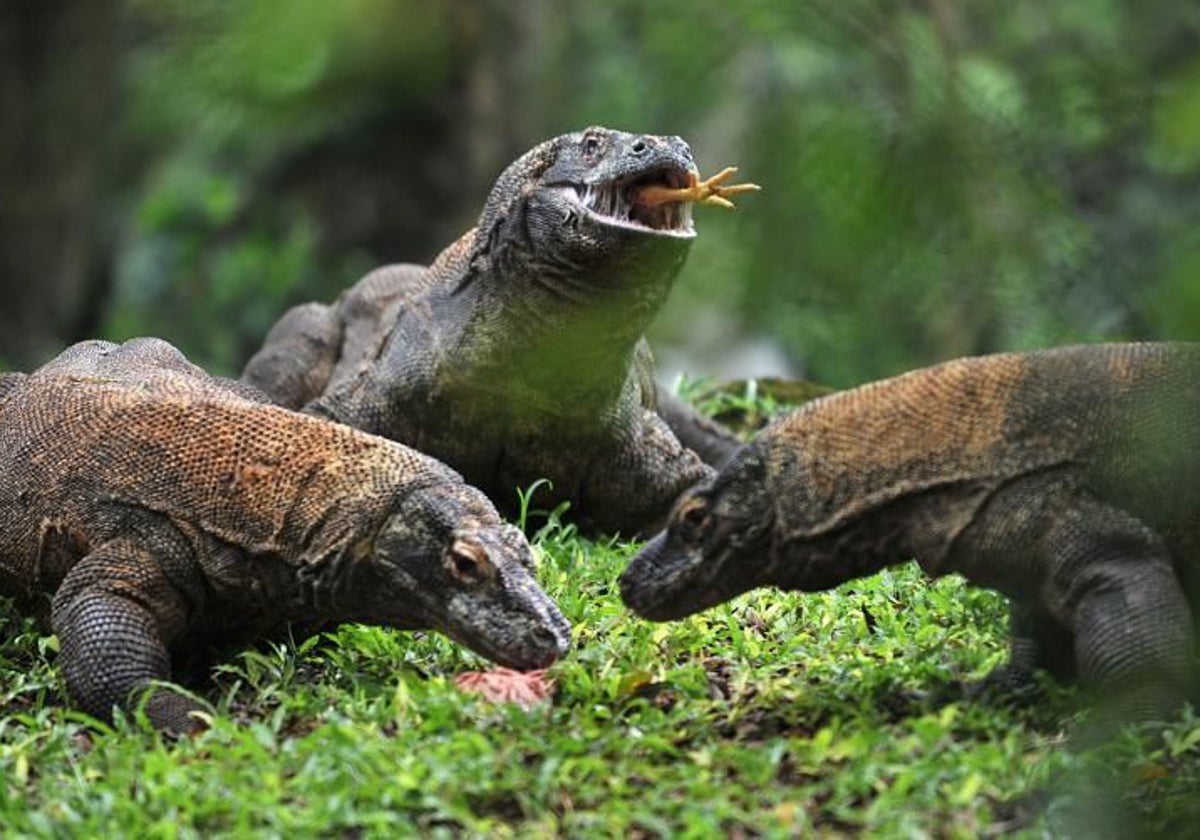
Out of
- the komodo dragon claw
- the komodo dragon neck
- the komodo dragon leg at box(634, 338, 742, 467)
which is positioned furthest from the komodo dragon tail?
the komodo dragon leg at box(634, 338, 742, 467)

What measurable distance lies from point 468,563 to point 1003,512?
154 centimetres

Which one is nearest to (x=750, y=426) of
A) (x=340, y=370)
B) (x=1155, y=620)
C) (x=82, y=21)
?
(x=340, y=370)

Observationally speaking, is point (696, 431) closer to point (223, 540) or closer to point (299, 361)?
point (299, 361)

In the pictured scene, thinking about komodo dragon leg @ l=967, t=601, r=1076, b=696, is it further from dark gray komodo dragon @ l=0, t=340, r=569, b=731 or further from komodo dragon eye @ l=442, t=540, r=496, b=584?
komodo dragon eye @ l=442, t=540, r=496, b=584

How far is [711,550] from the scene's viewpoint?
4.80 m

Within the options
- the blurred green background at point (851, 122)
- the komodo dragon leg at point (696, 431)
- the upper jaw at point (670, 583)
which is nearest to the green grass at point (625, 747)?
the upper jaw at point (670, 583)

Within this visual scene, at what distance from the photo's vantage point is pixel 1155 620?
422 cm

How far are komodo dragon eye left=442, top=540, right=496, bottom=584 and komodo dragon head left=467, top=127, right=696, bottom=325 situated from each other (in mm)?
1660

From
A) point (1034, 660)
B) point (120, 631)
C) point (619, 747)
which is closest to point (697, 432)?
point (120, 631)

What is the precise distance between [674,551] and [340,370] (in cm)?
407

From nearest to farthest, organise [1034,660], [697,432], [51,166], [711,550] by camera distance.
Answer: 1. [1034,660]
2. [711,550]
3. [51,166]
4. [697,432]

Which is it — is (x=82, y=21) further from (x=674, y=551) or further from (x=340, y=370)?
(x=340, y=370)

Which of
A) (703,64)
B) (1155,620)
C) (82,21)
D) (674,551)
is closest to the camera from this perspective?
(703,64)

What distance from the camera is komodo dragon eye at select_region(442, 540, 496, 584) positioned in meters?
5.07
